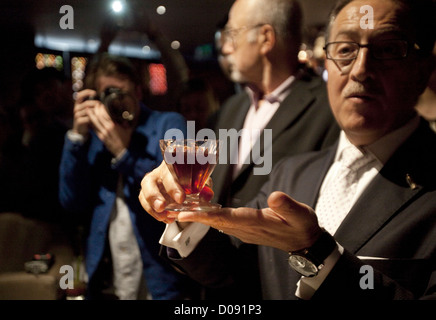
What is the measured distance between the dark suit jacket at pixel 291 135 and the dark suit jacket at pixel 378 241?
0.31 m

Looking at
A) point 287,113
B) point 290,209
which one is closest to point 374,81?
point 290,209

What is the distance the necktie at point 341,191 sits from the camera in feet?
4.72

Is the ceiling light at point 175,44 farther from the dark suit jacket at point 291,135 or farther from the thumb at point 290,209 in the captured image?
the thumb at point 290,209

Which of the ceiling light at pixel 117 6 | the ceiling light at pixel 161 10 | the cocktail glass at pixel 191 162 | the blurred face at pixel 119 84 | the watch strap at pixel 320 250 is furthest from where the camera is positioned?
the blurred face at pixel 119 84

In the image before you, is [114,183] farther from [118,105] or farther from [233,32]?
[233,32]

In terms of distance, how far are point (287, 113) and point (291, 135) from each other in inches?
4.8

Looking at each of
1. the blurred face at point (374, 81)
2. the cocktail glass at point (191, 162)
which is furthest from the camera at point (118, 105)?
the blurred face at point (374, 81)

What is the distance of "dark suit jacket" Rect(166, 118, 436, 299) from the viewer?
1195 millimetres

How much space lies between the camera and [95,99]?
1.93 meters

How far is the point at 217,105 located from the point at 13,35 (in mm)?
1225

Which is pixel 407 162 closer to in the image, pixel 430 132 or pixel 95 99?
pixel 430 132

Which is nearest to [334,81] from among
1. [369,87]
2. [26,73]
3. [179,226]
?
[369,87]
